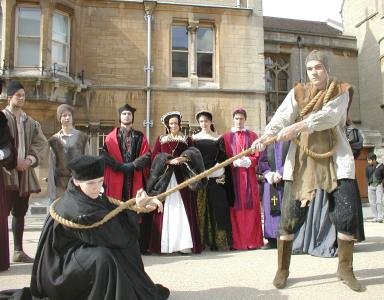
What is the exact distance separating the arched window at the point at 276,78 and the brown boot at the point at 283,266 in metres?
17.8

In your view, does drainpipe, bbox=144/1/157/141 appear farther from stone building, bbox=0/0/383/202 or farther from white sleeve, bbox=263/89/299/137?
white sleeve, bbox=263/89/299/137

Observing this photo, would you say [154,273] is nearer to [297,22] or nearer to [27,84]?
[27,84]

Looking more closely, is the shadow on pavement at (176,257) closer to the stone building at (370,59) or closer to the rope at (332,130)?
the rope at (332,130)

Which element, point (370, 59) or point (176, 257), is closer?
point (176, 257)

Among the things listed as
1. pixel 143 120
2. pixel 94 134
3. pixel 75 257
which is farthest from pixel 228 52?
pixel 75 257

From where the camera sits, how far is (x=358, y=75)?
23.1 m

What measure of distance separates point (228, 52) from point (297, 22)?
14.7 metres

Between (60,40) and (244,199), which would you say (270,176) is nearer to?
(244,199)

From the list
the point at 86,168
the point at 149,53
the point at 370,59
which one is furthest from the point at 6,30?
the point at 370,59

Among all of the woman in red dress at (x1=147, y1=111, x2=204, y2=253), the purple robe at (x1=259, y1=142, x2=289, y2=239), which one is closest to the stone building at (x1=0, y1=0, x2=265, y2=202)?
the woman in red dress at (x1=147, y1=111, x2=204, y2=253)

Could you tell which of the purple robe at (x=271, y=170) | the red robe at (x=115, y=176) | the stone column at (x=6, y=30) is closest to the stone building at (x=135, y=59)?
the stone column at (x=6, y=30)

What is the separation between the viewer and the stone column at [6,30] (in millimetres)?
13242

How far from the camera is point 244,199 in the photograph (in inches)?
249

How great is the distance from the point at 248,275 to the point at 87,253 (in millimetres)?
1957
